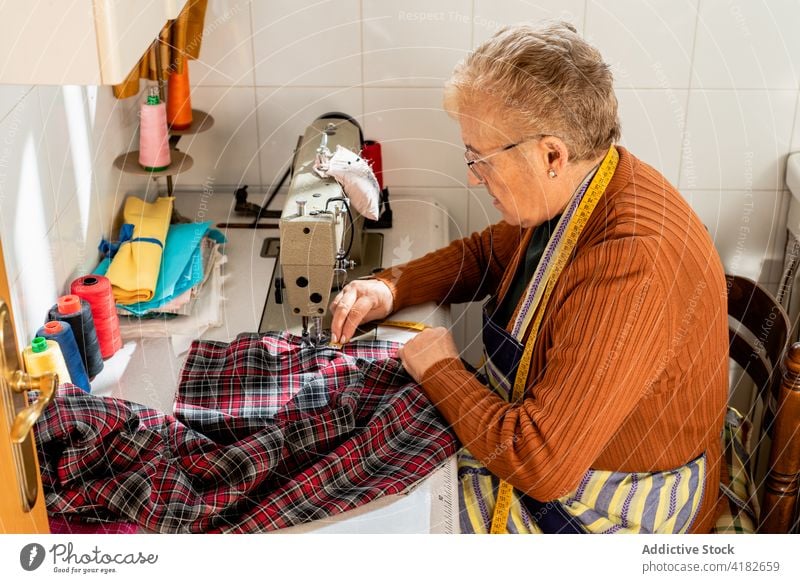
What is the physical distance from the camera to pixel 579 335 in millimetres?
1578

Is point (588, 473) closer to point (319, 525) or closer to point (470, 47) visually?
point (319, 525)

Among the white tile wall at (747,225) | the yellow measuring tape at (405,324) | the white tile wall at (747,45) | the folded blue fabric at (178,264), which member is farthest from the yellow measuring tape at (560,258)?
the white tile wall at (747,225)

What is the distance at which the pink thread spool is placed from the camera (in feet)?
7.64

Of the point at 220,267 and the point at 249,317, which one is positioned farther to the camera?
the point at 220,267

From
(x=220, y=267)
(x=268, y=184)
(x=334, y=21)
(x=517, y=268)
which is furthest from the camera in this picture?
(x=268, y=184)

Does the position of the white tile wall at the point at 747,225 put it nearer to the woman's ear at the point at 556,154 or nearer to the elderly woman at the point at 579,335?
the elderly woman at the point at 579,335

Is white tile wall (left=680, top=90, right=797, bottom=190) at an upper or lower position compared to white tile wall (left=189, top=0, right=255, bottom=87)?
lower

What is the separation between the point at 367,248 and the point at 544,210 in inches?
29.9

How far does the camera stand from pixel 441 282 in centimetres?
217

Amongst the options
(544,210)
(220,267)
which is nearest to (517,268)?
(544,210)

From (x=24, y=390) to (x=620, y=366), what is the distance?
34.0 inches

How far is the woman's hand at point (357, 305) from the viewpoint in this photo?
203 centimetres

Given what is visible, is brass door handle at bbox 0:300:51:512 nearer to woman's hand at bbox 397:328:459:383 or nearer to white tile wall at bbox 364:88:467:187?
woman's hand at bbox 397:328:459:383

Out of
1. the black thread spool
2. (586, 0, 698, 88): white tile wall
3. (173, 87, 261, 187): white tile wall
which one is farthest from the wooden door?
(586, 0, 698, 88): white tile wall
